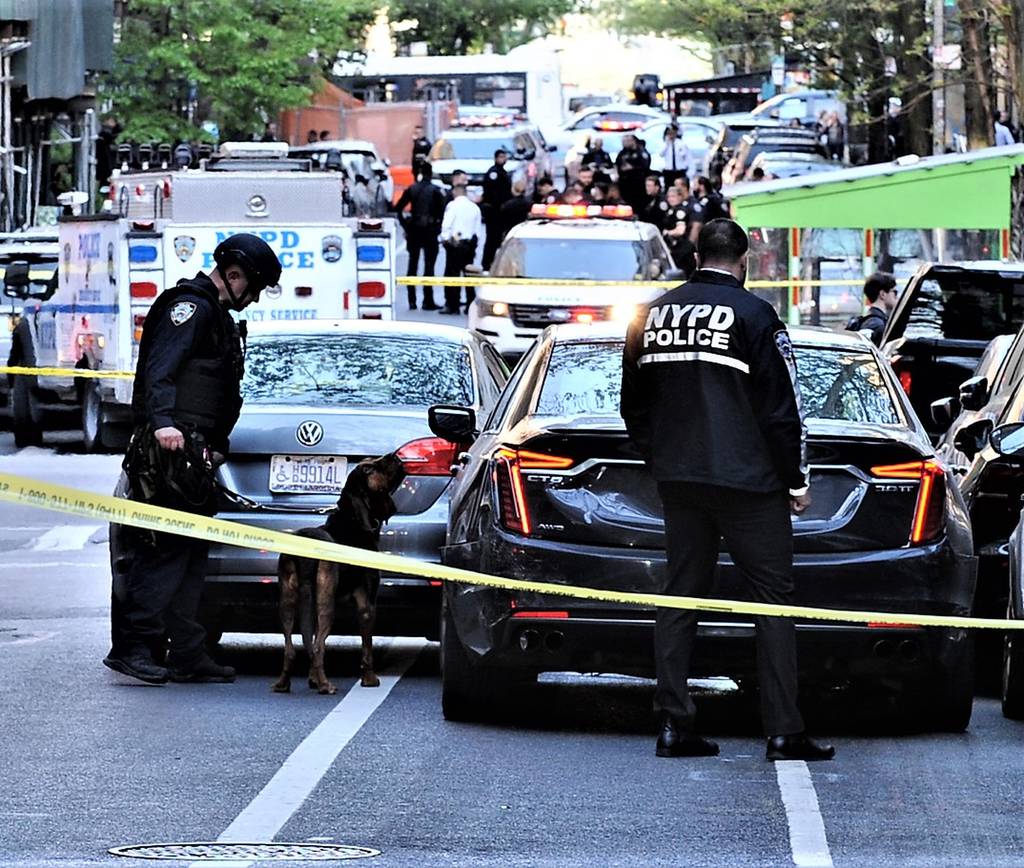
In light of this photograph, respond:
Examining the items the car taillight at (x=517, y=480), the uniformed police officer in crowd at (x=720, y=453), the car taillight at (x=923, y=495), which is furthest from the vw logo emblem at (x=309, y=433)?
the car taillight at (x=923, y=495)

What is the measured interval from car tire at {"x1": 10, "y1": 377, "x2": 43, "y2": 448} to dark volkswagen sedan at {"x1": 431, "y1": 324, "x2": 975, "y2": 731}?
14.8 metres

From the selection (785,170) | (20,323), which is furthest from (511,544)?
(785,170)

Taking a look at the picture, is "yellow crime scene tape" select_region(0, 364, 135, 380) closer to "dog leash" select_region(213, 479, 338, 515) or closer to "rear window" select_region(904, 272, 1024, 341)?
"rear window" select_region(904, 272, 1024, 341)

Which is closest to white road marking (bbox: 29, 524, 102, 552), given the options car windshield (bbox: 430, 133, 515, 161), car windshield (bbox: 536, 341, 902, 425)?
car windshield (bbox: 536, 341, 902, 425)

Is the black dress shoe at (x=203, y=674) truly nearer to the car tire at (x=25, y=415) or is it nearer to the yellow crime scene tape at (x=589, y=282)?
the car tire at (x=25, y=415)

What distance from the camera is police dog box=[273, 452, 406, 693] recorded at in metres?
9.82

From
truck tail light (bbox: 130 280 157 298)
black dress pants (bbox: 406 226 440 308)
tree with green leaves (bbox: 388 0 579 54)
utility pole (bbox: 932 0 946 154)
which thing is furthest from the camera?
tree with green leaves (bbox: 388 0 579 54)

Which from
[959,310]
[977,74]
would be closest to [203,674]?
[959,310]

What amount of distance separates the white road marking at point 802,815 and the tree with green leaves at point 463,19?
53.9 meters

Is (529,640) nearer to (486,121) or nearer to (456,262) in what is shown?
(456,262)

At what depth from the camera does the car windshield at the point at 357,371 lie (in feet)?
36.1

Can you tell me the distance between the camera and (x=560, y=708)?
9805 mm

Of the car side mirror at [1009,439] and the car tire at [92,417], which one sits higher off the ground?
the car side mirror at [1009,439]

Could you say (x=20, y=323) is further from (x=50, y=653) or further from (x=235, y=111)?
(x=235, y=111)
